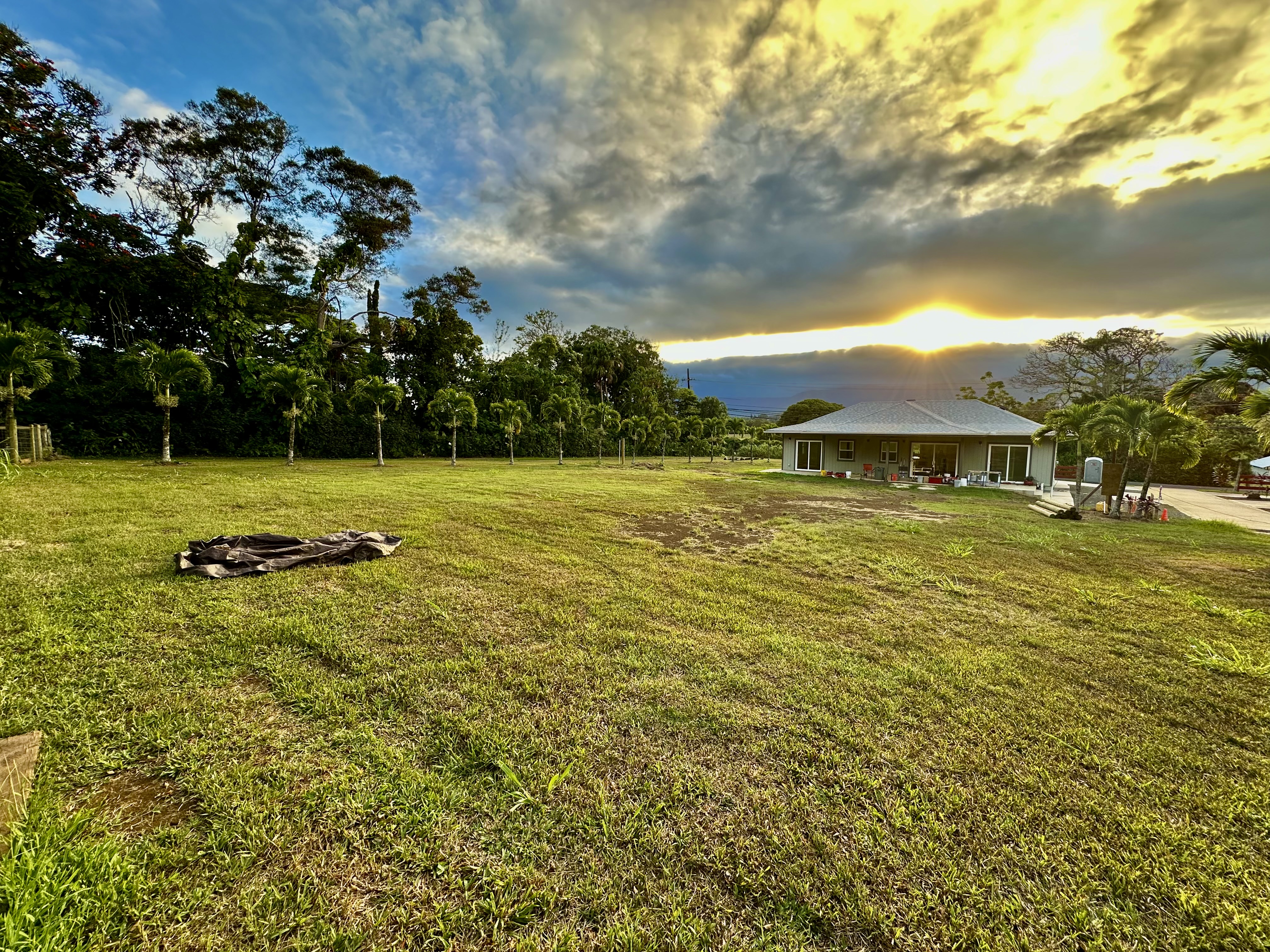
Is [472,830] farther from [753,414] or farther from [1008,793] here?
[753,414]

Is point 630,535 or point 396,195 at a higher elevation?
point 396,195

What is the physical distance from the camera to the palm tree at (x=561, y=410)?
25094 mm

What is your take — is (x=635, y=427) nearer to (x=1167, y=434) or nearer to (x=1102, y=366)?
(x=1167, y=434)

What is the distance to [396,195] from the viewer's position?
24906 millimetres

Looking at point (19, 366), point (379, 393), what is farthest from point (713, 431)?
point (19, 366)

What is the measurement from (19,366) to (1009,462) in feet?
106

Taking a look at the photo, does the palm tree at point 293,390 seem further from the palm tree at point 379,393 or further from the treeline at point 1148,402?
the treeline at point 1148,402

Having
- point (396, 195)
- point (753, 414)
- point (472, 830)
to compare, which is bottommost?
point (472, 830)

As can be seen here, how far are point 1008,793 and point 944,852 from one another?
0.62 metres

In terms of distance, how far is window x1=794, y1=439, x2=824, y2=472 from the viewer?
22266 mm

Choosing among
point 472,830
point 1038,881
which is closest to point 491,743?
point 472,830

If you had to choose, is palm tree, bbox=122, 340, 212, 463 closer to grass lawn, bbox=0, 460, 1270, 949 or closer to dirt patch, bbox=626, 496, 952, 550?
grass lawn, bbox=0, 460, 1270, 949

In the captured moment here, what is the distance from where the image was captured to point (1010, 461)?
19.0 meters

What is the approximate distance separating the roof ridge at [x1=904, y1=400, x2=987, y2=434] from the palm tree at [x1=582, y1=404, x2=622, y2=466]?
15.2 metres
